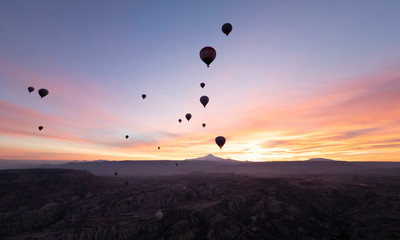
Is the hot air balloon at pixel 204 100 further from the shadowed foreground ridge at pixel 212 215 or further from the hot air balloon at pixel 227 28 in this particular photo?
the shadowed foreground ridge at pixel 212 215

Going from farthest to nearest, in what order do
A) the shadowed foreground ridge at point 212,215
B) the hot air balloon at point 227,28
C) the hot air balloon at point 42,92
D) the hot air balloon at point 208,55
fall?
the hot air balloon at point 42,92 → the shadowed foreground ridge at point 212,215 → the hot air balloon at point 227,28 → the hot air balloon at point 208,55

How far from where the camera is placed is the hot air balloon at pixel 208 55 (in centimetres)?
4938

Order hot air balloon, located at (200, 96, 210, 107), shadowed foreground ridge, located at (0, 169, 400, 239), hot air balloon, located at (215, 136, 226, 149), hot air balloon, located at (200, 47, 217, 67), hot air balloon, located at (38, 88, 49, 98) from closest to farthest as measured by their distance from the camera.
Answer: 1. hot air balloon, located at (200, 47, 217, 67)
2. shadowed foreground ridge, located at (0, 169, 400, 239)
3. hot air balloon, located at (215, 136, 226, 149)
4. hot air balloon, located at (38, 88, 49, 98)
5. hot air balloon, located at (200, 96, 210, 107)

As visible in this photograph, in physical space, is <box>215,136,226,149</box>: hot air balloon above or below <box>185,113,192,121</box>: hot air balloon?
below

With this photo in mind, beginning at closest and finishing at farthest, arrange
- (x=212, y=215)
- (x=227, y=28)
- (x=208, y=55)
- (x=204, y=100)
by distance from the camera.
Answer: (x=208, y=55) < (x=227, y=28) < (x=204, y=100) < (x=212, y=215)

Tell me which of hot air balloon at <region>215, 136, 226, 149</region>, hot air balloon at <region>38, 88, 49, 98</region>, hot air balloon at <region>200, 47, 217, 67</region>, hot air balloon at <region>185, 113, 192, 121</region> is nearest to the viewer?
hot air balloon at <region>200, 47, 217, 67</region>

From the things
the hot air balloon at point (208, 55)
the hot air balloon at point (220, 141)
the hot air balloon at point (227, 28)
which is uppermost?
the hot air balloon at point (227, 28)

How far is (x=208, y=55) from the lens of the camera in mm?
49375

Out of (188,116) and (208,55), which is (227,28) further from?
(188,116)

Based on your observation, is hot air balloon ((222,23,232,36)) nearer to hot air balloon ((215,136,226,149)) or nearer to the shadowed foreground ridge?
hot air balloon ((215,136,226,149))

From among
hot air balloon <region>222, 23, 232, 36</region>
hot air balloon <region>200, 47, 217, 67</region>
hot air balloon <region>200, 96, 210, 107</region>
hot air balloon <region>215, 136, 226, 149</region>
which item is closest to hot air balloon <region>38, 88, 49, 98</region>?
hot air balloon <region>200, 96, 210, 107</region>

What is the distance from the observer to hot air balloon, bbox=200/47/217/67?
4938 cm

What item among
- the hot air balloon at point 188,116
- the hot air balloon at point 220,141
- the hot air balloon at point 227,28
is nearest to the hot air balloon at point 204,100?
the hot air balloon at point 220,141

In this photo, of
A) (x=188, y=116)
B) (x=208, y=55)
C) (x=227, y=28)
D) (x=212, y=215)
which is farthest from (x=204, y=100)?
(x=212, y=215)
